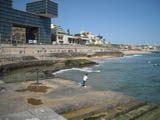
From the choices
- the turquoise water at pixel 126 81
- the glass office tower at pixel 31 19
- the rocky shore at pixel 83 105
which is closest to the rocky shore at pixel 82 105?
the rocky shore at pixel 83 105

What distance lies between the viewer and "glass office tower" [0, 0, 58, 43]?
76688 mm

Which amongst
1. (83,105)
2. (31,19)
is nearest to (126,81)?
(83,105)

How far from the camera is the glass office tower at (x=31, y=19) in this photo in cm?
7669

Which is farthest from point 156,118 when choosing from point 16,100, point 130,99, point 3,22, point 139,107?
point 3,22

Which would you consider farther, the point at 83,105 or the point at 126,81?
the point at 126,81

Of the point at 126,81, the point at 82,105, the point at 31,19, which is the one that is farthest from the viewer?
the point at 31,19

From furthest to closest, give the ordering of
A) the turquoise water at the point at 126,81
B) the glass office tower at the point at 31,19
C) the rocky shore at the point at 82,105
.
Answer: the glass office tower at the point at 31,19
the turquoise water at the point at 126,81
the rocky shore at the point at 82,105

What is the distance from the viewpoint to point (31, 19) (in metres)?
92.6

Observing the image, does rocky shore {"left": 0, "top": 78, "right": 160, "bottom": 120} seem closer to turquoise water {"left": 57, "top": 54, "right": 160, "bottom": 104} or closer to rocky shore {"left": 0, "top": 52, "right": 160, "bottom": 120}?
rocky shore {"left": 0, "top": 52, "right": 160, "bottom": 120}

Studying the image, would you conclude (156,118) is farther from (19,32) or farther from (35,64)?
(19,32)

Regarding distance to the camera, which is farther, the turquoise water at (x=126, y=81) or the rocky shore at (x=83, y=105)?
the turquoise water at (x=126, y=81)

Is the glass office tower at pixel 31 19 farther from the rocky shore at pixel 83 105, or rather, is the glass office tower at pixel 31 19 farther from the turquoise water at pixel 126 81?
the rocky shore at pixel 83 105

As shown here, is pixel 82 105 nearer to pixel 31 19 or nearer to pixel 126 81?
pixel 126 81

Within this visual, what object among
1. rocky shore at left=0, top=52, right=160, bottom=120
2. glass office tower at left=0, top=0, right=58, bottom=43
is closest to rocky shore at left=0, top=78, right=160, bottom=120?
rocky shore at left=0, top=52, right=160, bottom=120
